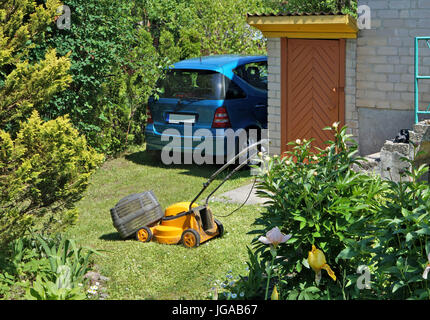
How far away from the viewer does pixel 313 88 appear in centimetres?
1155

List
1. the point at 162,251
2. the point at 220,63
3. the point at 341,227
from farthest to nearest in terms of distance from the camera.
→ the point at 220,63, the point at 162,251, the point at 341,227

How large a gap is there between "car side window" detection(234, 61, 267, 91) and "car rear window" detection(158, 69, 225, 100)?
0.58 metres

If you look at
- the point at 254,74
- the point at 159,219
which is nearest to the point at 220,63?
the point at 254,74

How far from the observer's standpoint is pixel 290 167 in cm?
579

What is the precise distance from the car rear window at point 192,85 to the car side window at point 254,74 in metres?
0.58

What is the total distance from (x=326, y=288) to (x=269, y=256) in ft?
1.78


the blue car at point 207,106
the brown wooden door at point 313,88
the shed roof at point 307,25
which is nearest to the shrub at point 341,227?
the shed roof at point 307,25

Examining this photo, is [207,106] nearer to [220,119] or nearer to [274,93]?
[220,119]

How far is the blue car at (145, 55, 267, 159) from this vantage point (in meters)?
12.1

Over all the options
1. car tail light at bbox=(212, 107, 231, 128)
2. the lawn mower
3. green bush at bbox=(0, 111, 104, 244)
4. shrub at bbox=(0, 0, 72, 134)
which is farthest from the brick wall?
shrub at bbox=(0, 0, 72, 134)

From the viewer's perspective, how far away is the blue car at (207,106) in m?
12.1

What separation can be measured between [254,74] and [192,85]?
137 cm

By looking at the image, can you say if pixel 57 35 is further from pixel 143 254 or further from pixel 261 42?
pixel 261 42
